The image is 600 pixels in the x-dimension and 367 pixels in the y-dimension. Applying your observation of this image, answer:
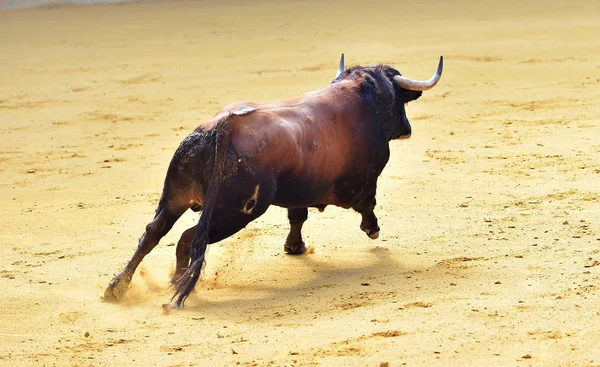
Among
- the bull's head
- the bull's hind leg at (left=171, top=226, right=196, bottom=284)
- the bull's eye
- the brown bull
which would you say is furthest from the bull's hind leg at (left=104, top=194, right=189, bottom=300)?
the bull's head

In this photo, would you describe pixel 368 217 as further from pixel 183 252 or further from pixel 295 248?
pixel 183 252

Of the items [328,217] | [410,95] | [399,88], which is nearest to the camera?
[399,88]

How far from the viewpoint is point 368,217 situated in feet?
27.2

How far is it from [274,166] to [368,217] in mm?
1226

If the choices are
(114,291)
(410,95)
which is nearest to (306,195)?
(114,291)

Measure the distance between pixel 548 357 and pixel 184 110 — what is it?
910 centimetres

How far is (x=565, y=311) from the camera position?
6.21 metres

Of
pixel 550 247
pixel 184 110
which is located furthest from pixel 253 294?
pixel 184 110

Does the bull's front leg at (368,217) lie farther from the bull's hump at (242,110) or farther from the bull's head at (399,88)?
the bull's hump at (242,110)

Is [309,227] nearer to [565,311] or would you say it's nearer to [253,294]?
[253,294]

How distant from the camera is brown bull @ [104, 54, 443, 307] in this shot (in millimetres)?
7137

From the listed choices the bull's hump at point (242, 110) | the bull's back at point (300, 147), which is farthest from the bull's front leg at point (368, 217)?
the bull's hump at point (242, 110)

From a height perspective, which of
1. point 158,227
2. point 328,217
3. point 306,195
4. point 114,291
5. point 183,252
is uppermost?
point 306,195

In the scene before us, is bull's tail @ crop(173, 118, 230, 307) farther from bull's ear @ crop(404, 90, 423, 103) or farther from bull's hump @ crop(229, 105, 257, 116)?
bull's ear @ crop(404, 90, 423, 103)
